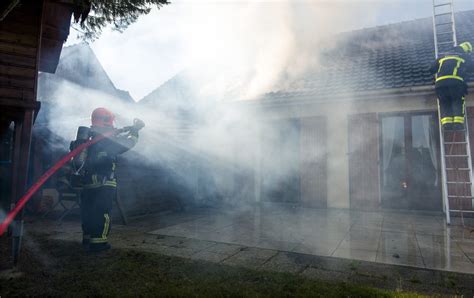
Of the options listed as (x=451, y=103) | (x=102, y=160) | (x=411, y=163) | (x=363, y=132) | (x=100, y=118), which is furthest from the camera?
(x=363, y=132)

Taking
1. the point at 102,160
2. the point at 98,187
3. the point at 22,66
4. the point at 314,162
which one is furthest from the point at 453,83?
the point at 22,66

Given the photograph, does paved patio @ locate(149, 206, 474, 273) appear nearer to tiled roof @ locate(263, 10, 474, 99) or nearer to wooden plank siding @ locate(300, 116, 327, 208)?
wooden plank siding @ locate(300, 116, 327, 208)

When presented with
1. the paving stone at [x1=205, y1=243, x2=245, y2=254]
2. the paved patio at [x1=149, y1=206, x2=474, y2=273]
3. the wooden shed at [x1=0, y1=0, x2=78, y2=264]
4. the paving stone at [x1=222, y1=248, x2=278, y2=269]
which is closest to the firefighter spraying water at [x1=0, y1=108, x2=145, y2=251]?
the wooden shed at [x1=0, y1=0, x2=78, y2=264]

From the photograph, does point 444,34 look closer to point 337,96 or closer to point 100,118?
point 337,96

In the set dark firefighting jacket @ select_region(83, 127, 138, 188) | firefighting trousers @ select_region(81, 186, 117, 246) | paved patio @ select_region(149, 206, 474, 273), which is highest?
dark firefighting jacket @ select_region(83, 127, 138, 188)

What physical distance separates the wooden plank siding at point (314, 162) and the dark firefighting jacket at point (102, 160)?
5.36 m

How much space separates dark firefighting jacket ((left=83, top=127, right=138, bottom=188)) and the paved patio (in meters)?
1.52

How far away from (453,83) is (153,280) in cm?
614

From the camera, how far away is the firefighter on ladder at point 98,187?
4098 mm

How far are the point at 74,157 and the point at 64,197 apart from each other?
2861 millimetres

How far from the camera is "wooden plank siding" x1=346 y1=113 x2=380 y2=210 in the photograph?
25.2 ft

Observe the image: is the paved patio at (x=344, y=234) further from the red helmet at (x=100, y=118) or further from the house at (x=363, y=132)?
the red helmet at (x=100, y=118)

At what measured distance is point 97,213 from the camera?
414cm

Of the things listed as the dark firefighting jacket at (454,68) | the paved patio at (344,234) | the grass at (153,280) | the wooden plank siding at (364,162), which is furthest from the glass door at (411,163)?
the grass at (153,280)
